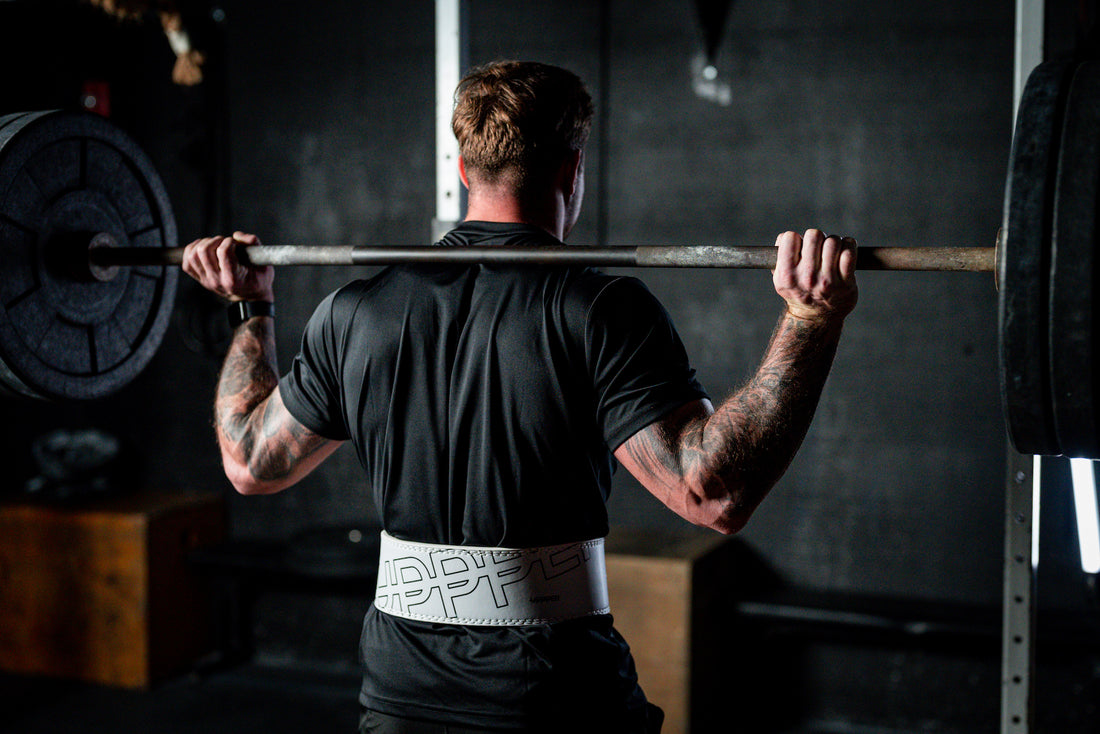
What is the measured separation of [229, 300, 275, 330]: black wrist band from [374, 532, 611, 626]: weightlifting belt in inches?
21.7

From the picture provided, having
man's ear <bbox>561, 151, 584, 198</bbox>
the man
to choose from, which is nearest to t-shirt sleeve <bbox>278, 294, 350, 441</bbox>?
the man

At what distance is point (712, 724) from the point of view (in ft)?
10.3

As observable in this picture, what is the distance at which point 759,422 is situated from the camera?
1272 millimetres

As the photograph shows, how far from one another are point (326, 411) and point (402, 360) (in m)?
0.18

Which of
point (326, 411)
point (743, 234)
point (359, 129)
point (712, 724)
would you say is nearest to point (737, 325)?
point (743, 234)

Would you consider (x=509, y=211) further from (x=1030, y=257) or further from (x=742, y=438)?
(x=1030, y=257)

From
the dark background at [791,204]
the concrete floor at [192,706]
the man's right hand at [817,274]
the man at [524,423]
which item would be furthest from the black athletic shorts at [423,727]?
the concrete floor at [192,706]

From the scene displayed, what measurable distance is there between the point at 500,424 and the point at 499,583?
211mm

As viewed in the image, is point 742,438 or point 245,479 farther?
point 245,479

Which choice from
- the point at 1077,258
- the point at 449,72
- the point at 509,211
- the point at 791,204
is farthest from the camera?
the point at 791,204

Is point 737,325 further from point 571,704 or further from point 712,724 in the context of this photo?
point 571,704

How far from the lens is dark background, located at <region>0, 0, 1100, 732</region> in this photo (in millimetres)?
3049

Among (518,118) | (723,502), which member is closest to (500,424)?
(723,502)

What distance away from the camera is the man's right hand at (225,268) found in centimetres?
168
